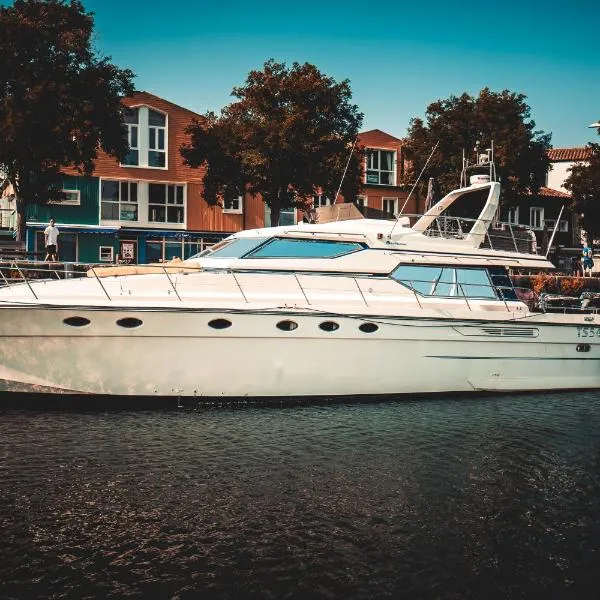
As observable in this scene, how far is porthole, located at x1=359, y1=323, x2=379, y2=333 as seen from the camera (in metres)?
12.5

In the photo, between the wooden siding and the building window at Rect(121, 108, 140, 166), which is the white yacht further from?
the building window at Rect(121, 108, 140, 166)

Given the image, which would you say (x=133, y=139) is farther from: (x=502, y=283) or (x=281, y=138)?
(x=502, y=283)

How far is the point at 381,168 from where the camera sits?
48000 mm

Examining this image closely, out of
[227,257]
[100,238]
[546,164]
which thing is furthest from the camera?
[546,164]

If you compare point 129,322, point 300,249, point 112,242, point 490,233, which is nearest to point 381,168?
point 112,242

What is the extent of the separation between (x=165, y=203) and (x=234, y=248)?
29002mm

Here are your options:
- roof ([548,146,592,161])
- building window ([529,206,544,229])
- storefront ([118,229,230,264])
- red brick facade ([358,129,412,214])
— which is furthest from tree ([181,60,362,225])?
roof ([548,146,592,161])

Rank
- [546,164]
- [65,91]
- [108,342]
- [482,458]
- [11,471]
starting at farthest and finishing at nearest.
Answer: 1. [546,164]
2. [65,91]
3. [108,342]
4. [482,458]
5. [11,471]

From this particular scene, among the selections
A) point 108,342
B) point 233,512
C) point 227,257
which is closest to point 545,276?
point 227,257

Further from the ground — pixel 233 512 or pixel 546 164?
pixel 546 164

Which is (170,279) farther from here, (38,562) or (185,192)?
(185,192)

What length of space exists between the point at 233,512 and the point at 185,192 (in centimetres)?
3568

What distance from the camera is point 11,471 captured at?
8820mm

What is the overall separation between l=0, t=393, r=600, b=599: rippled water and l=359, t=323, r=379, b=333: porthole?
1430mm
